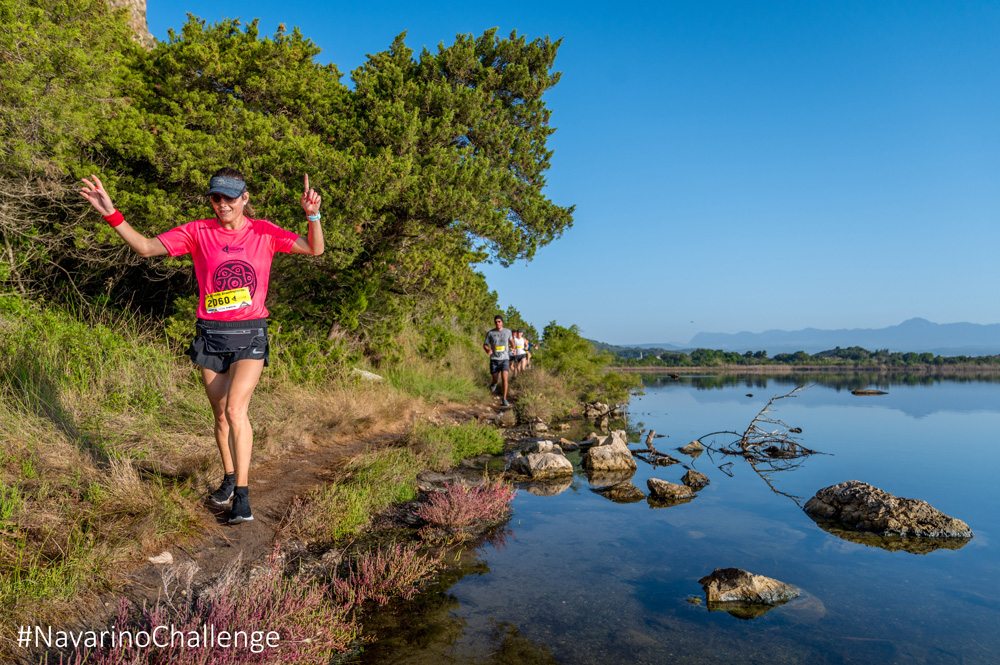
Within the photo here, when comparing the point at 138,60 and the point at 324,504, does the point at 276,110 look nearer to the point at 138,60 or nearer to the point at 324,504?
the point at 138,60

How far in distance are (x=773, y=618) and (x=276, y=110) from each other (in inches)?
421

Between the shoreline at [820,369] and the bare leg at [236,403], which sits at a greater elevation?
the bare leg at [236,403]

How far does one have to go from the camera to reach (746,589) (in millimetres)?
3922

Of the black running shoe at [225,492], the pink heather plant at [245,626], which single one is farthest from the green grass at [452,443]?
the pink heather plant at [245,626]

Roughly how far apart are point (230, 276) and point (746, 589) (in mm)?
4311

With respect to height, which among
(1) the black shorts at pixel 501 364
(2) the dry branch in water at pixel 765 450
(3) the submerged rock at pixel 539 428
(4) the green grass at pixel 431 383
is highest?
(1) the black shorts at pixel 501 364

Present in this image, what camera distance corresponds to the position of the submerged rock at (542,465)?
24.8 feet

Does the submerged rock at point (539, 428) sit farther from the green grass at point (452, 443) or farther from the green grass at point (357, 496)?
the green grass at point (357, 496)

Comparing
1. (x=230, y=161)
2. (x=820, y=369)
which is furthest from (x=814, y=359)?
(x=230, y=161)

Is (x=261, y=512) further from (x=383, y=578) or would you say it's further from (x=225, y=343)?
(x=225, y=343)

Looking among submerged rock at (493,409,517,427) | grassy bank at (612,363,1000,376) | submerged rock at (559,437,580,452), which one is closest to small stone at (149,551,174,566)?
submerged rock at (559,437,580,452)

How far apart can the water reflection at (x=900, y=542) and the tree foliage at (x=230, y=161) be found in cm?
655

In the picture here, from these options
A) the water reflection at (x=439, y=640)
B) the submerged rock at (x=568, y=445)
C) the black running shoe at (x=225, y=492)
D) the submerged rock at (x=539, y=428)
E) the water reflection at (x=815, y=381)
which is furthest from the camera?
the water reflection at (x=815, y=381)

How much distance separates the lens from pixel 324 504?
4.61 metres
